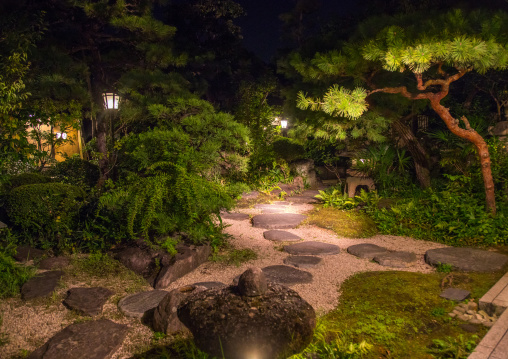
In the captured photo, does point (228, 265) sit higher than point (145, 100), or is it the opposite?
point (145, 100)

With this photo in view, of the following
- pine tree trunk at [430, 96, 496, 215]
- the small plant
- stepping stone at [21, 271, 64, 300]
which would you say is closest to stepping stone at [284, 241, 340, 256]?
the small plant

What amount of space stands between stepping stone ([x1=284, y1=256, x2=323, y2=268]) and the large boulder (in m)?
1.48

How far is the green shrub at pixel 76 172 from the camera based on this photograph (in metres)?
8.20

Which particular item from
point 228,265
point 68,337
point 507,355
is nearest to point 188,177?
point 228,265

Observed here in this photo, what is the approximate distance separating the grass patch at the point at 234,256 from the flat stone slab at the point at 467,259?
7.56 ft

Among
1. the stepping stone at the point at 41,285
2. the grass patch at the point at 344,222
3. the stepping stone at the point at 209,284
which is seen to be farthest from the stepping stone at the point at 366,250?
the stepping stone at the point at 41,285

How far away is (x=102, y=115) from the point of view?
8164mm

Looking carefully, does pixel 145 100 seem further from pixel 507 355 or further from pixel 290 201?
pixel 507 355

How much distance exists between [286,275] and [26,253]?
3.35 m

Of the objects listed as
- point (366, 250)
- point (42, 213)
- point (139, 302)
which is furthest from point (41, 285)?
point (366, 250)

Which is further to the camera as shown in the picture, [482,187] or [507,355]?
[482,187]

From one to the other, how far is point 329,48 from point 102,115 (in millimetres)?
4964

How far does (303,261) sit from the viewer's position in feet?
16.0

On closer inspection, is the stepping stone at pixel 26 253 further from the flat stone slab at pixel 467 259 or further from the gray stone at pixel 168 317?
the flat stone slab at pixel 467 259
